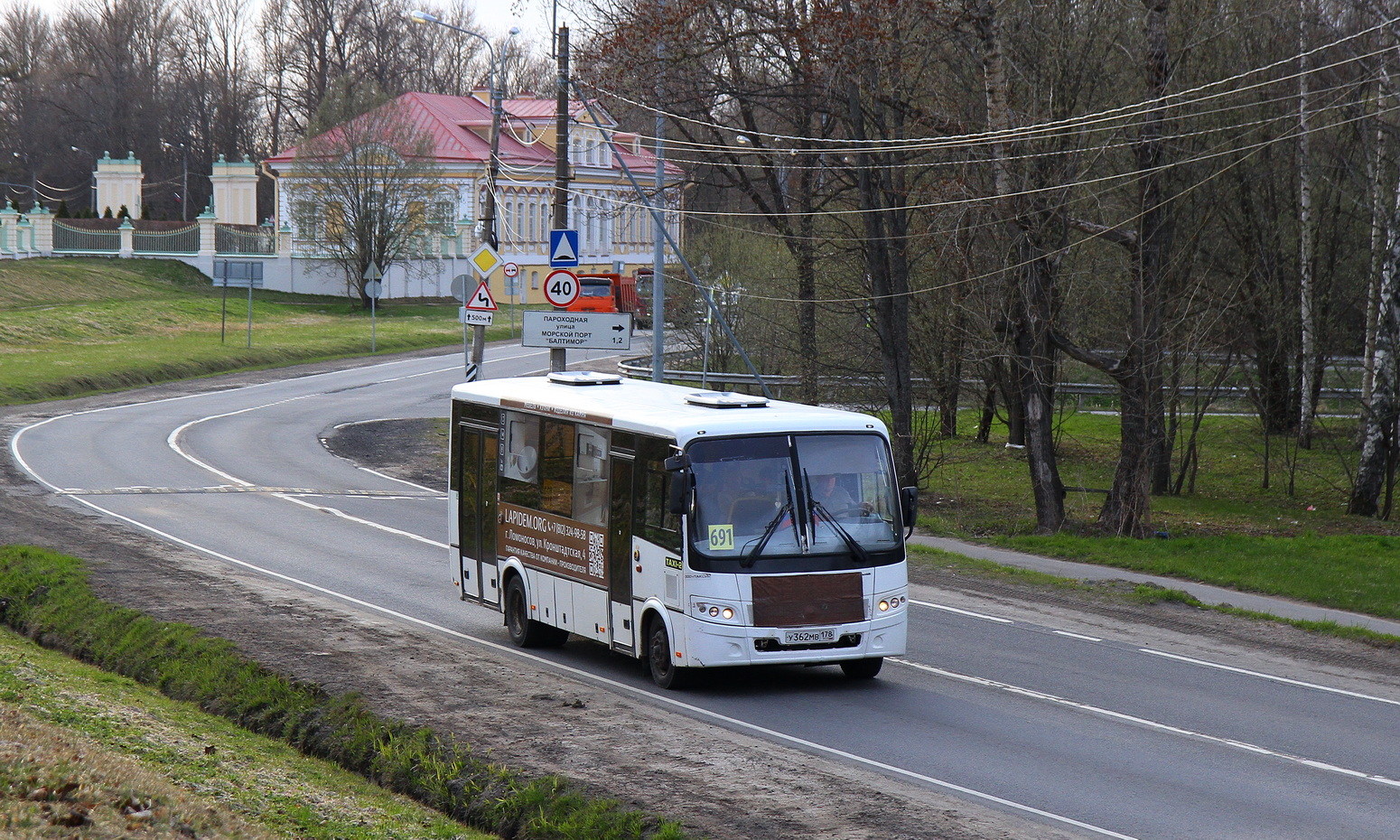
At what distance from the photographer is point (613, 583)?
537 inches

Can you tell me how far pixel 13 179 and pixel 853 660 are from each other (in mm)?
108903

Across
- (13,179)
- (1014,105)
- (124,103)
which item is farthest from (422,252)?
(1014,105)

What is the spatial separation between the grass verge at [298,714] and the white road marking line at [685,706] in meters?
2.30

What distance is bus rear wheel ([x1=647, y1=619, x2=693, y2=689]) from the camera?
12.9m

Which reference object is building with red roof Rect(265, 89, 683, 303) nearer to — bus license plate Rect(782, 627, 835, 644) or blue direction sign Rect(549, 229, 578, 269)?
blue direction sign Rect(549, 229, 578, 269)

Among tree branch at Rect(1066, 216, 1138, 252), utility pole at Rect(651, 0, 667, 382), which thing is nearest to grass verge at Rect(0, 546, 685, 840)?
utility pole at Rect(651, 0, 667, 382)

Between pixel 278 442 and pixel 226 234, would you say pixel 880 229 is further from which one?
pixel 226 234

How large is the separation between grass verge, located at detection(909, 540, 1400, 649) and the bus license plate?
22.4 ft

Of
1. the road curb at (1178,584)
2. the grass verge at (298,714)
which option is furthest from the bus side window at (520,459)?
the road curb at (1178,584)

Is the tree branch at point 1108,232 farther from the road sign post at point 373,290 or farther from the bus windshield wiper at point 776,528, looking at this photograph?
the road sign post at point 373,290

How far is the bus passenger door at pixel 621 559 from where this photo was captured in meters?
13.4

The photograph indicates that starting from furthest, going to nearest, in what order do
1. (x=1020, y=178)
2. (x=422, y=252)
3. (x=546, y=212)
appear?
(x=546, y=212) → (x=422, y=252) → (x=1020, y=178)

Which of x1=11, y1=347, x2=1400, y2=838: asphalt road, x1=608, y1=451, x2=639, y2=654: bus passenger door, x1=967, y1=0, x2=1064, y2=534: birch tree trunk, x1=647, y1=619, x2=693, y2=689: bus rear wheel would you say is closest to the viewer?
x1=11, y1=347, x2=1400, y2=838: asphalt road

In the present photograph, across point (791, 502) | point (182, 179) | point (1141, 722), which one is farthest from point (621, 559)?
point (182, 179)
